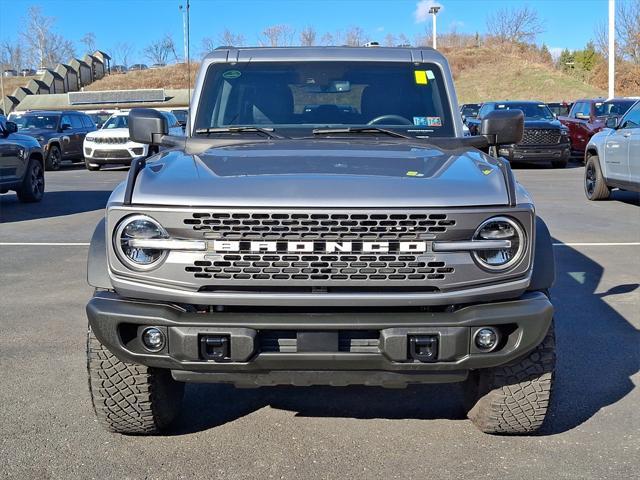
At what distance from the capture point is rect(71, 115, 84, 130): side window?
23141 millimetres

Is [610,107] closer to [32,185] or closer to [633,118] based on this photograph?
[633,118]

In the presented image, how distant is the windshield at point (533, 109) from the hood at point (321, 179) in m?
17.9

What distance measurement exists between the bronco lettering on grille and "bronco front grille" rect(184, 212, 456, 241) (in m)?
0.02

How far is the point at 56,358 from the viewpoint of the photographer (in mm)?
5078

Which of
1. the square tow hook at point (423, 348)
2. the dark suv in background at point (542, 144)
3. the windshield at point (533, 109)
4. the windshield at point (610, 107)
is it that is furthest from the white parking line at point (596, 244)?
the windshield at point (610, 107)

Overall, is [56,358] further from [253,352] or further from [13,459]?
[253,352]

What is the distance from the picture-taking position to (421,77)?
4.97m

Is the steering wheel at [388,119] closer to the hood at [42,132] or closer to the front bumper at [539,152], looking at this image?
the front bumper at [539,152]

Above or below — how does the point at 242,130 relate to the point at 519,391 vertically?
above

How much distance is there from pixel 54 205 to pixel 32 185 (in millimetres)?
525

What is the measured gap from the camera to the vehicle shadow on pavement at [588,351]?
422 centimetres

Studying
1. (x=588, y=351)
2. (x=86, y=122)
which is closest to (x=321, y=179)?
(x=588, y=351)

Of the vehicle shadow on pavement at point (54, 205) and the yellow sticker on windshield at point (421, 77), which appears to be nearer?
the yellow sticker on windshield at point (421, 77)

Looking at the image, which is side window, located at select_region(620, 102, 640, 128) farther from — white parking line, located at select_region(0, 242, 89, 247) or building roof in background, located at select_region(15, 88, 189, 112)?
building roof in background, located at select_region(15, 88, 189, 112)
